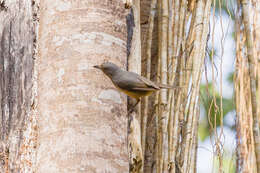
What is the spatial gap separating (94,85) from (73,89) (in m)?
0.07

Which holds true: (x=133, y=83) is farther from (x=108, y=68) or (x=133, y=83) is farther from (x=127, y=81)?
(x=108, y=68)

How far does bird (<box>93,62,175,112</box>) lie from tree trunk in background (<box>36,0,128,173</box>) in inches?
1.2

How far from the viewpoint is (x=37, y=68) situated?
146 centimetres

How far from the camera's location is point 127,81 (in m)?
1.41

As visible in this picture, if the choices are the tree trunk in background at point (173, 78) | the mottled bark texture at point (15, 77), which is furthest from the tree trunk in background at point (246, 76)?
the mottled bark texture at point (15, 77)

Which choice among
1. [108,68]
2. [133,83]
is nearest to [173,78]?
[133,83]

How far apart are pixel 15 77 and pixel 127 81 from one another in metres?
0.43

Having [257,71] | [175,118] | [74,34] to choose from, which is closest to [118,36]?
[74,34]

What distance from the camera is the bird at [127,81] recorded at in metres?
1.33

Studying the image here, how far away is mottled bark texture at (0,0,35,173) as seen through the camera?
1.44 meters

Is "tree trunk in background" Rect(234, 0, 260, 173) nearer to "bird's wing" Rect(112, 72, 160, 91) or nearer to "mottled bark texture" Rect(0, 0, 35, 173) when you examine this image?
"bird's wing" Rect(112, 72, 160, 91)

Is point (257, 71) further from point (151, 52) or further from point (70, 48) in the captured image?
point (70, 48)

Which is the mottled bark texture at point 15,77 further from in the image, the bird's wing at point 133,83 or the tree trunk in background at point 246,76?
the tree trunk in background at point 246,76

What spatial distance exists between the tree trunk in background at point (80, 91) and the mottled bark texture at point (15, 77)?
8 cm
